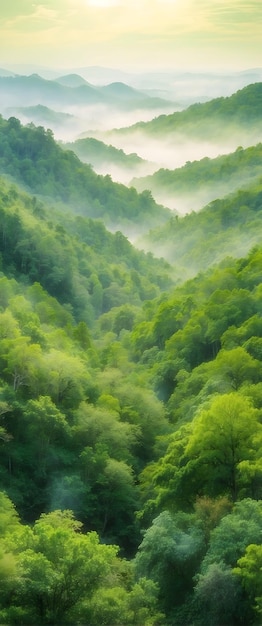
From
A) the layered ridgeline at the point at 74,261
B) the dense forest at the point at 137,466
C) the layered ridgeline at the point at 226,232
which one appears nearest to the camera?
the dense forest at the point at 137,466

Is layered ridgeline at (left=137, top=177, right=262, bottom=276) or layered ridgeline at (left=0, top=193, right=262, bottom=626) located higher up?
layered ridgeline at (left=137, top=177, right=262, bottom=276)

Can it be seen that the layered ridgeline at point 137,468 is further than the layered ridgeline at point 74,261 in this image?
No

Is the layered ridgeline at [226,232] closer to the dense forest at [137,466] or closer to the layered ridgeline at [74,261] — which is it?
the layered ridgeline at [74,261]

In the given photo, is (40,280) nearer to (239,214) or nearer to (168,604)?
(239,214)

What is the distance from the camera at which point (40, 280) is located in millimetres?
120562

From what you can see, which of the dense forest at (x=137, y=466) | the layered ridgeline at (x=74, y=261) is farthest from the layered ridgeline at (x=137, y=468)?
the layered ridgeline at (x=74, y=261)

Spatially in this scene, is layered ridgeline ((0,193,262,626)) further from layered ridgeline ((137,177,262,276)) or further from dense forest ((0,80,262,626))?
layered ridgeline ((137,177,262,276))

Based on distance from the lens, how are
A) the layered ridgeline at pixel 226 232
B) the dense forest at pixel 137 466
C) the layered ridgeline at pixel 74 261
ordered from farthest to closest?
the layered ridgeline at pixel 226 232 → the layered ridgeline at pixel 74 261 → the dense forest at pixel 137 466

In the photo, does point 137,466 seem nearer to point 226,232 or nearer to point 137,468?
point 137,468

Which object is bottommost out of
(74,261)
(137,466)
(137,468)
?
(137,468)

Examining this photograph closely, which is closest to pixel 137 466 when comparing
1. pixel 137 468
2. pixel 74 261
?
pixel 137 468

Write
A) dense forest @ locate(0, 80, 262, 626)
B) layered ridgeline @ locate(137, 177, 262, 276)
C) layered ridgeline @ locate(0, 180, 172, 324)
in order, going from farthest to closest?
layered ridgeline @ locate(137, 177, 262, 276)
layered ridgeline @ locate(0, 180, 172, 324)
dense forest @ locate(0, 80, 262, 626)

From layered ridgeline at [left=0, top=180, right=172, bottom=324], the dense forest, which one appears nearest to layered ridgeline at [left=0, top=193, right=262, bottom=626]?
the dense forest

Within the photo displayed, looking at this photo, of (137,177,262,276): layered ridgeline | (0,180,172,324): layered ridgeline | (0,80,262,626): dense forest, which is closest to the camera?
(0,80,262,626): dense forest
